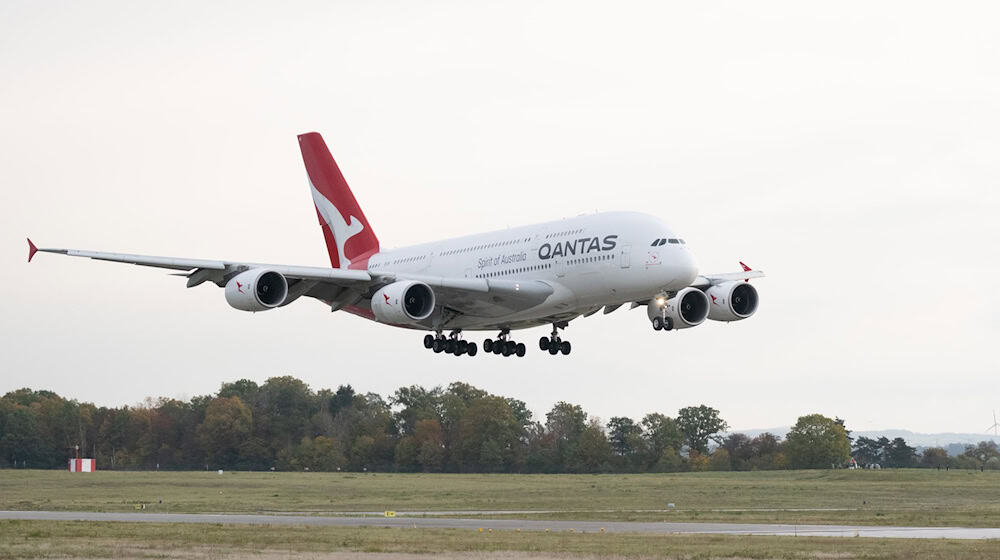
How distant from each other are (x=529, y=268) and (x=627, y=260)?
5.27m

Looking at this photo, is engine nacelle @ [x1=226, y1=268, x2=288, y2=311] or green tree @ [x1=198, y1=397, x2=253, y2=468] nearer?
engine nacelle @ [x1=226, y1=268, x2=288, y2=311]

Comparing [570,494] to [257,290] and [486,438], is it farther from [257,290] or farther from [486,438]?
[486,438]

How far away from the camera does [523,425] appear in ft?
417

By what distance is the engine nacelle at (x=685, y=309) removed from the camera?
57.9m

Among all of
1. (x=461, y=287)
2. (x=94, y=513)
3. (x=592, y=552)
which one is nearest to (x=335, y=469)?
(x=94, y=513)

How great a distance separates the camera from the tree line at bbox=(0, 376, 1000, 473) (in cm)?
12319

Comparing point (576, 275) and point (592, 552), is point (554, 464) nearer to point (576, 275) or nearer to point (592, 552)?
point (576, 275)

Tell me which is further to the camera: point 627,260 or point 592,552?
point 627,260

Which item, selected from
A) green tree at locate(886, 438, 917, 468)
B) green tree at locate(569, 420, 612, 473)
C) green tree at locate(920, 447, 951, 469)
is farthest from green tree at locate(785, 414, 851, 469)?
green tree at locate(886, 438, 917, 468)

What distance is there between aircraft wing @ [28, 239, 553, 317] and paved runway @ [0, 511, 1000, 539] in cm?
885

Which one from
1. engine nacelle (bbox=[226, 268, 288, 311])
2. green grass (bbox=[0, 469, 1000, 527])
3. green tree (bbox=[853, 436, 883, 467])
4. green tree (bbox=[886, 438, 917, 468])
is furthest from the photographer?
green tree (bbox=[853, 436, 883, 467])

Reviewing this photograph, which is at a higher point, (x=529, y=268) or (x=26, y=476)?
(x=529, y=268)

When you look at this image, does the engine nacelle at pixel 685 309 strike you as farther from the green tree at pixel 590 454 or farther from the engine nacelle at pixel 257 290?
the green tree at pixel 590 454

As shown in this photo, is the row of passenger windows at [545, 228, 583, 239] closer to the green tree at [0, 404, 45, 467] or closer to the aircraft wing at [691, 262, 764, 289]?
the aircraft wing at [691, 262, 764, 289]
